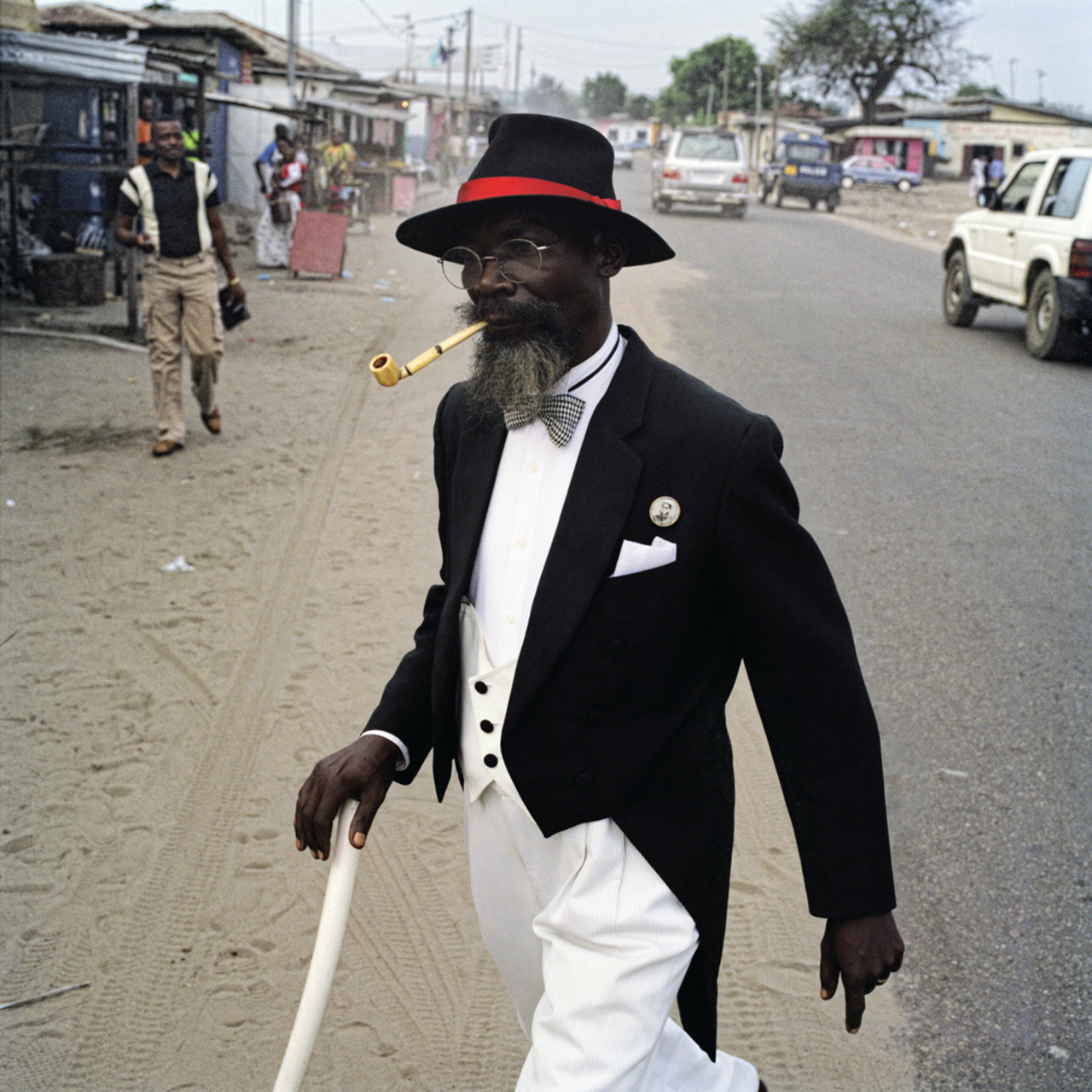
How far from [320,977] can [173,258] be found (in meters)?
6.86

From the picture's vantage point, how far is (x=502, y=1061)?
2998mm

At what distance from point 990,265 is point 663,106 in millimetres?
119263

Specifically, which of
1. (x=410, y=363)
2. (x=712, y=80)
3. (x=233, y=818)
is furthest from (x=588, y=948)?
(x=712, y=80)

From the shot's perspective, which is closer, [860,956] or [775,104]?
[860,956]

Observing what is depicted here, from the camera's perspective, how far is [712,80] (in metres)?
110

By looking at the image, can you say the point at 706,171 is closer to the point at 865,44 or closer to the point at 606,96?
the point at 865,44

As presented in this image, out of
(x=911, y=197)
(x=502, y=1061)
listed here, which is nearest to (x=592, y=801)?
(x=502, y=1061)

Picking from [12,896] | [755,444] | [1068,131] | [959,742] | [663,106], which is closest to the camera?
[755,444]

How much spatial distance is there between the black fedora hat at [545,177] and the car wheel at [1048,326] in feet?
35.5

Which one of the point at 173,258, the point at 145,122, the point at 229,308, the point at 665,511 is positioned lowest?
the point at 229,308

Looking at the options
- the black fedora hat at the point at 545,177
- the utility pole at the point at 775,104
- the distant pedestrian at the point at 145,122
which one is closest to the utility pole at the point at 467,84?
the utility pole at the point at 775,104

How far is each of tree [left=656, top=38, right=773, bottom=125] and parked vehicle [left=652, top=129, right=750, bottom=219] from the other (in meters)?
75.2

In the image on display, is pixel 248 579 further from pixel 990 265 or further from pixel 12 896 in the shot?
pixel 990 265

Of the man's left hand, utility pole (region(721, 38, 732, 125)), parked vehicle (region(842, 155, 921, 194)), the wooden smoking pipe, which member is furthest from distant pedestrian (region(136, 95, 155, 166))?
utility pole (region(721, 38, 732, 125))
